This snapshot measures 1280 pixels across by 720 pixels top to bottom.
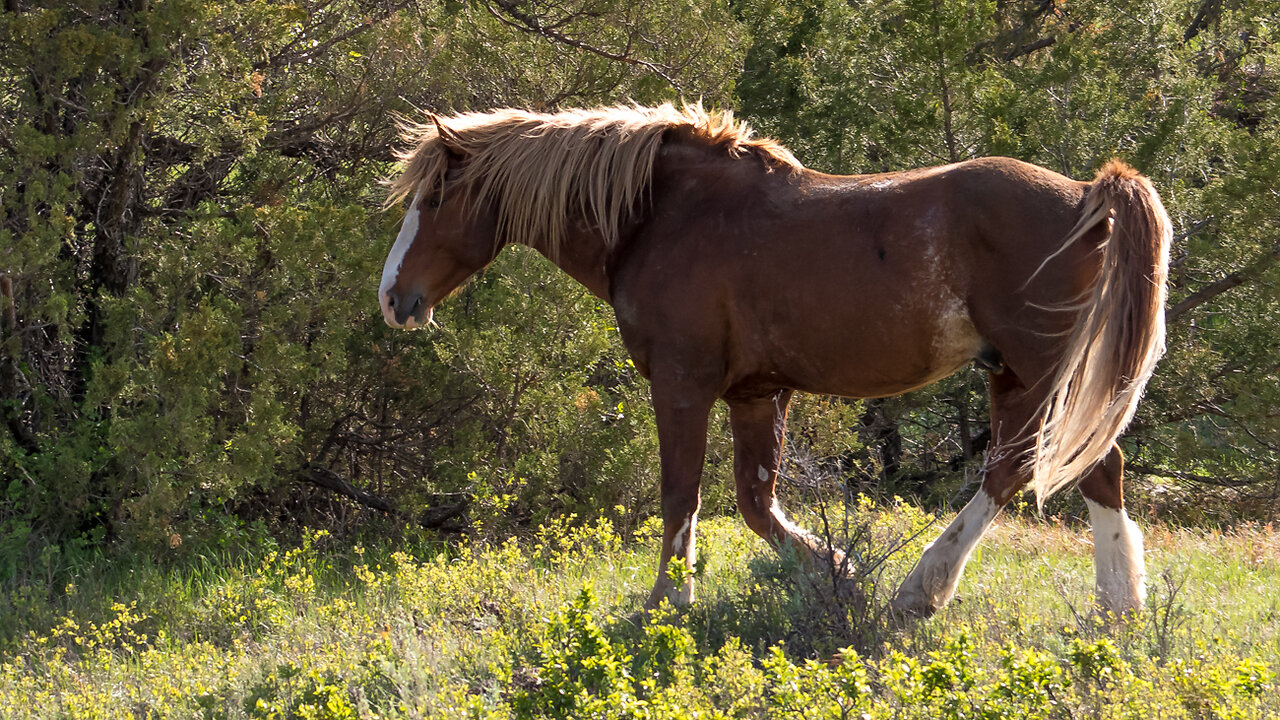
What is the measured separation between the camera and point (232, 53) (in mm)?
6504

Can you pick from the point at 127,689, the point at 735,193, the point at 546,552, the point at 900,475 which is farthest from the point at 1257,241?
the point at 127,689

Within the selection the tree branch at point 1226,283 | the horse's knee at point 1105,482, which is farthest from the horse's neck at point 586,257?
the tree branch at point 1226,283

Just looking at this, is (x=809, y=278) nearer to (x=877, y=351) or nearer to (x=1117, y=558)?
(x=877, y=351)

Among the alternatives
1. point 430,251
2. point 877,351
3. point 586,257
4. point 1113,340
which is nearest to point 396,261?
point 430,251

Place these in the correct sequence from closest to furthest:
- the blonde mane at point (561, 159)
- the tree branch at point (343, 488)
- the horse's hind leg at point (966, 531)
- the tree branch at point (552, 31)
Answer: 1. the horse's hind leg at point (966, 531)
2. the blonde mane at point (561, 159)
3. the tree branch at point (343, 488)
4. the tree branch at point (552, 31)

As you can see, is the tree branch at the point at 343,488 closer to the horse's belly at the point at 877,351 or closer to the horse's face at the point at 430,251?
the horse's face at the point at 430,251

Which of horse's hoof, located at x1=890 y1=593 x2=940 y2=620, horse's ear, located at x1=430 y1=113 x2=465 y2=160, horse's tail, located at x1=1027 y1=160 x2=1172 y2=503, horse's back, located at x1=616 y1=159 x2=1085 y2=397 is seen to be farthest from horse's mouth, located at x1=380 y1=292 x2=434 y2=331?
horse's tail, located at x1=1027 y1=160 x2=1172 y2=503

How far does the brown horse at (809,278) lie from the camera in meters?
4.09

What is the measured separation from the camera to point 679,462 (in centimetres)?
477

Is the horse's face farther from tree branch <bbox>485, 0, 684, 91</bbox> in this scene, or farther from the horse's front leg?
tree branch <bbox>485, 0, 684, 91</bbox>

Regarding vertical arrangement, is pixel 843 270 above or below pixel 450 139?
below

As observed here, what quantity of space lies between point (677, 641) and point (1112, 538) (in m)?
1.76

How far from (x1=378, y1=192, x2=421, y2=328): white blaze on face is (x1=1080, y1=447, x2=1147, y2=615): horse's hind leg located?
287cm

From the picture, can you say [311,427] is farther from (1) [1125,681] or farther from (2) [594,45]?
(1) [1125,681]
